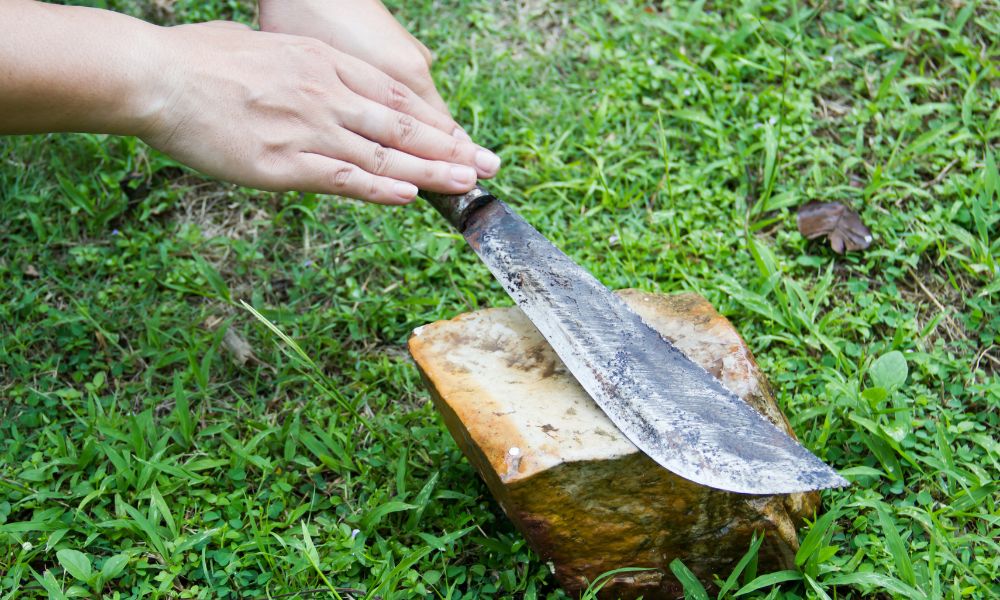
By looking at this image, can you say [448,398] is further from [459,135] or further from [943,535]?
[943,535]

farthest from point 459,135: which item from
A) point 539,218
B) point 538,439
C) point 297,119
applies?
point 538,439

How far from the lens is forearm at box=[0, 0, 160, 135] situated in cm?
208

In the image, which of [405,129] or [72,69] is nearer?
[72,69]

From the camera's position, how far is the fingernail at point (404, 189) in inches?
96.5

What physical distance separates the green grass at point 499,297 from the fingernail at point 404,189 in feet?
2.05

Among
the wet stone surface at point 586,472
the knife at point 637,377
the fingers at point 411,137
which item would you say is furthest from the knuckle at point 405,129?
the wet stone surface at point 586,472

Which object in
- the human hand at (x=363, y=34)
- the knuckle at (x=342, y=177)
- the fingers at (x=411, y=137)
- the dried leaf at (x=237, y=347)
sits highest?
the human hand at (x=363, y=34)

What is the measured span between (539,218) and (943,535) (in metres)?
1.74

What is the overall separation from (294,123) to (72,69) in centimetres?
56

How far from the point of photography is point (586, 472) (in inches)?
79.8

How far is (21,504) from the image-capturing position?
244 cm

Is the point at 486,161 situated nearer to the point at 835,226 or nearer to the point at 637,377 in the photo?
the point at 637,377

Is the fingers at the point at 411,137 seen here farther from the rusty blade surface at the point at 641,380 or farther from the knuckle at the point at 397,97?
the rusty blade surface at the point at 641,380

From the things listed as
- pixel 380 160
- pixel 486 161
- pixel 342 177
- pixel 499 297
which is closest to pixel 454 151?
pixel 486 161
